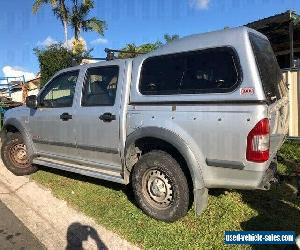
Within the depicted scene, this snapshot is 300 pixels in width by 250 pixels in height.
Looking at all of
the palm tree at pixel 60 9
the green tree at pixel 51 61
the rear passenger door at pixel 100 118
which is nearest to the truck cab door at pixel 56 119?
the rear passenger door at pixel 100 118

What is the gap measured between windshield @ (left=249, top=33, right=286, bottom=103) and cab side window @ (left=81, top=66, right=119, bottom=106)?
6.45ft

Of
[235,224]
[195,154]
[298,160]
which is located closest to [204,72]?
[195,154]

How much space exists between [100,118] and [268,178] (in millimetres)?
2408

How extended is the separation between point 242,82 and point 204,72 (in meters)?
0.54

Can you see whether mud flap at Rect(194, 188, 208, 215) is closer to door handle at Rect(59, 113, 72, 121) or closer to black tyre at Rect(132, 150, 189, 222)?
black tyre at Rect(132, 150, 189, 222)

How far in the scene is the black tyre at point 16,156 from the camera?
7.40 metres

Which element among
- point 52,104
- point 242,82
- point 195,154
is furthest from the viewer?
point 52,104

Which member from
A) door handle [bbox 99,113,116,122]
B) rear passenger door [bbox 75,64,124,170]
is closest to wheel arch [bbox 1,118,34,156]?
rear passenger door [bbox 75,64,124,170]

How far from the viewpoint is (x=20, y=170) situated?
740 centimetres

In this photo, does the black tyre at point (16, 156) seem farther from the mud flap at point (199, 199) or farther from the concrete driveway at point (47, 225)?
the mud flap at point (199, 199)

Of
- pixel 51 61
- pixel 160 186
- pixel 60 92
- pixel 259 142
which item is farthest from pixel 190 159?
pixel 51 61

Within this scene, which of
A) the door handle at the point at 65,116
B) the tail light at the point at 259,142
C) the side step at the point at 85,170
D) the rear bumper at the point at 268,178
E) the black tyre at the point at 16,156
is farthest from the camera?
the black tyre at the point at 16,156

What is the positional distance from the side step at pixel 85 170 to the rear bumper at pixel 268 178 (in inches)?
77.2

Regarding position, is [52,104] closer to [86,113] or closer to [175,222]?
[86,113]
